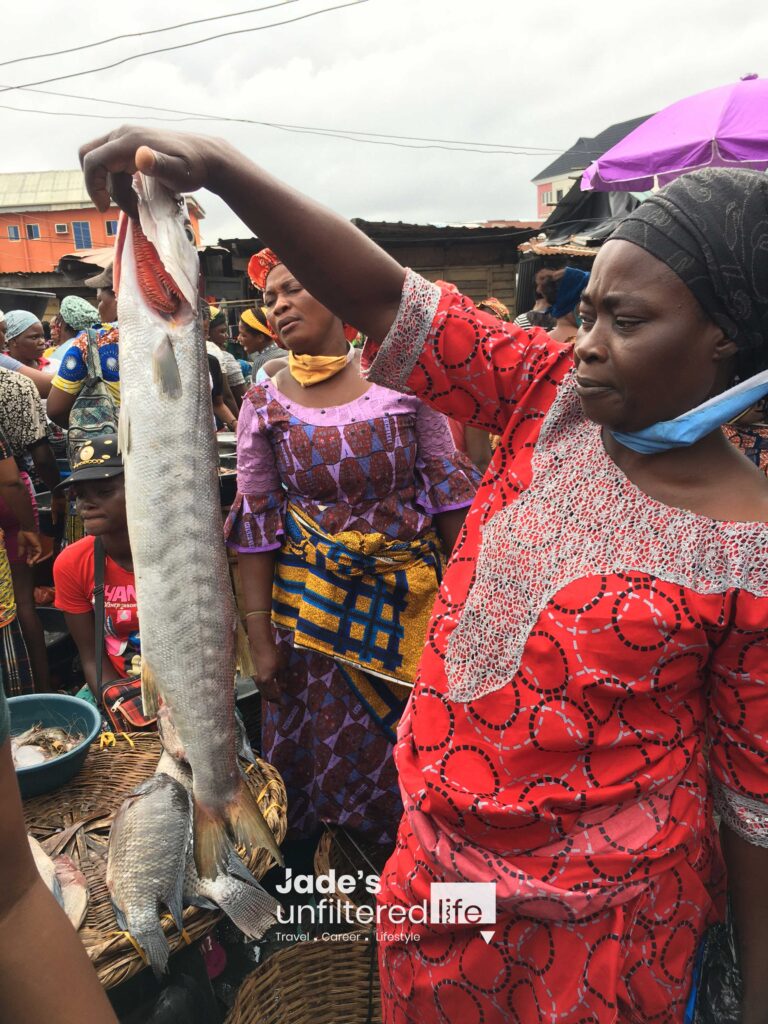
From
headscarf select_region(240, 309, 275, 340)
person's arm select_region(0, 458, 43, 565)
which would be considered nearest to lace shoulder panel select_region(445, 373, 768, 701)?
person's arm select_region(0, 458, 43, 565)

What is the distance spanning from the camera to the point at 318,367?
2768 millimetres

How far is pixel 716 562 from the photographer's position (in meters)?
1.28

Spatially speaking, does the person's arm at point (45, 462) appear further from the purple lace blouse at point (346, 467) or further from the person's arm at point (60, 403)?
the purple lace blouse at point (346, 467)

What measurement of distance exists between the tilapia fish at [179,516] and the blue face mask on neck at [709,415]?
0.96 m

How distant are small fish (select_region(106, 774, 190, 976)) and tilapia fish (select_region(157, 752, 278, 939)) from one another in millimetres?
33

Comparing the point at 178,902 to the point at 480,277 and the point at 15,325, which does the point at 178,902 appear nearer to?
the point at 15,325

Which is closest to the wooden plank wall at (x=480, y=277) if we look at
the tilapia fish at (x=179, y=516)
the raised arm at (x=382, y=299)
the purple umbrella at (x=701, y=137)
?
the purple umbrella at (x=701, y=137)

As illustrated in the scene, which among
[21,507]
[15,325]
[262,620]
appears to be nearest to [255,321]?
[15,325]

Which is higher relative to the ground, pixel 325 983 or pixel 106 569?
pixel 106 569

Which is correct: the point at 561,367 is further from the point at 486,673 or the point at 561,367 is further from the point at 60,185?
the point at 60,185

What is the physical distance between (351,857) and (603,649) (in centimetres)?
218

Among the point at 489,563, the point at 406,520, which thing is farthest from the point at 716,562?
the point at 406,520

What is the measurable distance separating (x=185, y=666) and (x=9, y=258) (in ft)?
178

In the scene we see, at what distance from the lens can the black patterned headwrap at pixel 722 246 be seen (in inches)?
49.9
